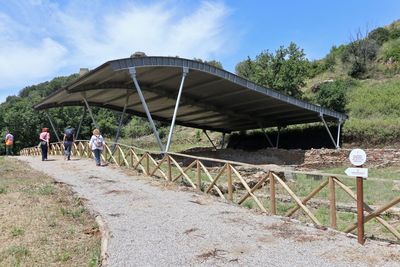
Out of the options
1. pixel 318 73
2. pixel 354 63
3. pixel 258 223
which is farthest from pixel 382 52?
pixel 258 223

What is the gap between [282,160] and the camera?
2653cm

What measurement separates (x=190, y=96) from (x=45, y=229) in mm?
18511

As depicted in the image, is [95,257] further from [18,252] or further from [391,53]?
[391,53]

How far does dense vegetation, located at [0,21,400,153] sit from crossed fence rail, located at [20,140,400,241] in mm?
13474

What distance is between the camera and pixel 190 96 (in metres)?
25.6

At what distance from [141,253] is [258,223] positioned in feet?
9.07

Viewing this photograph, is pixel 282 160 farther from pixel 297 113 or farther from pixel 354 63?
pixel 354 63

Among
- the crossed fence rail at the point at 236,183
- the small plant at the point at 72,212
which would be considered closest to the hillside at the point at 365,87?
the crossed fence rail at the point at 236,183

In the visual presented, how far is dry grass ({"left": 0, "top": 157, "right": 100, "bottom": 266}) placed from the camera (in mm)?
6289

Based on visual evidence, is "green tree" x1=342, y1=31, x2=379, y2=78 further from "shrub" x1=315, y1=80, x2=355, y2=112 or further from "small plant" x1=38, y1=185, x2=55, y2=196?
"small plant" x1=38, y1=185, x2=55, y2=196

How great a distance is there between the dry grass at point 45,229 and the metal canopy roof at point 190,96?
7874 millimetres

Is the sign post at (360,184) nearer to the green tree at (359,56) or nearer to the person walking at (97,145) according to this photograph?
the person walking at (97,145)

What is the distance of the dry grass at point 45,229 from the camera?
6.29 m

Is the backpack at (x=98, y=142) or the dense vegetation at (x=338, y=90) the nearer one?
the backpack at (x=98, y=142)
